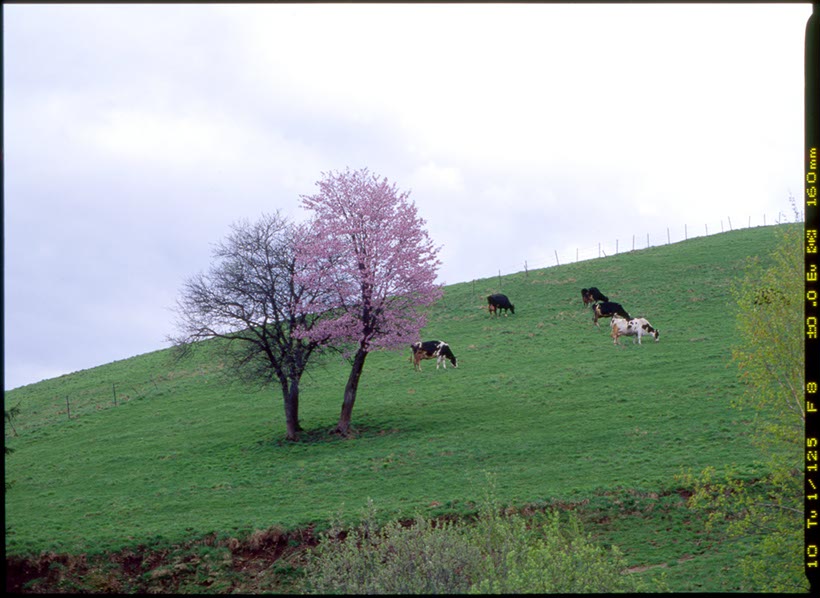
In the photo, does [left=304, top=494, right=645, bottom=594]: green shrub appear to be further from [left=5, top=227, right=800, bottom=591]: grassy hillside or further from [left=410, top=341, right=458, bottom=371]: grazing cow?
[left=410, top=341, right=458, bottom=371]: grazing cow

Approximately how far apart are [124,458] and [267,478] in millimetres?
9698

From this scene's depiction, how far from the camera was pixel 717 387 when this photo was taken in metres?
37.8

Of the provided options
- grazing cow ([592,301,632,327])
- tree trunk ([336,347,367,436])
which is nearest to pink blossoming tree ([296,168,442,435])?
tree trunk ([336,347,367,436])

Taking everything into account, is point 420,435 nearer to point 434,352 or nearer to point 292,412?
point 292,412

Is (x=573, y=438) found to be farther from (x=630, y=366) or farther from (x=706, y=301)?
(x=706, y=301)

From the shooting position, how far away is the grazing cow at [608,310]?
2078 inches

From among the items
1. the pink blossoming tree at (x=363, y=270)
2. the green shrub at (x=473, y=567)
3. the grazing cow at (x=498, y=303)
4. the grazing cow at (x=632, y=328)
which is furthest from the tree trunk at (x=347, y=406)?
the grazing cow at (x=498, y=303)

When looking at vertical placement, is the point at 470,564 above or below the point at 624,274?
below

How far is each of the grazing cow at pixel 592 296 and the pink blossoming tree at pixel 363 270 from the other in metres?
21.5

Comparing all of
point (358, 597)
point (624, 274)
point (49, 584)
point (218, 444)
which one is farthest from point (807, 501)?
point (624, 274)

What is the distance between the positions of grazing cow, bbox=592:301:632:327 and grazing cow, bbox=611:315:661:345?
11.6ft

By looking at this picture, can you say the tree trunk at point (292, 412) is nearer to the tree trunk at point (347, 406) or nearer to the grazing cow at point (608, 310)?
the tree trunk at point (347, 406)

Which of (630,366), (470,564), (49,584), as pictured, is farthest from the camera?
(630,366)

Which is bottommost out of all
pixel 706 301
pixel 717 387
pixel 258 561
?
pixel 258 561
